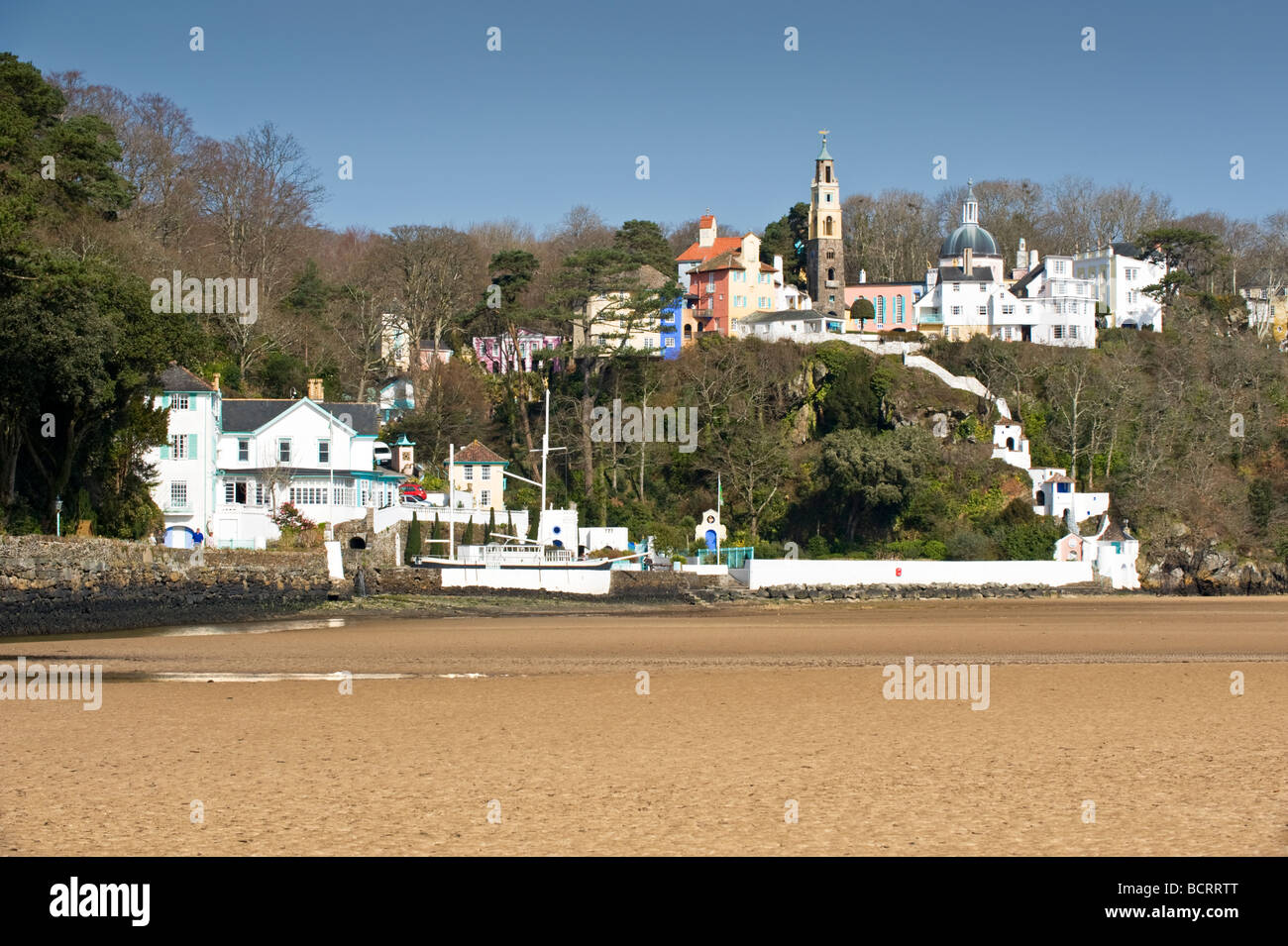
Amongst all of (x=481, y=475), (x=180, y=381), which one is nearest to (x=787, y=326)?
(x=481, y=475)

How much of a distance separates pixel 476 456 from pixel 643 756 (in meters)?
48.8

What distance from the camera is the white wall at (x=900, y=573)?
48.2 m

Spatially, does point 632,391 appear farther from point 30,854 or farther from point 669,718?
point 30,854

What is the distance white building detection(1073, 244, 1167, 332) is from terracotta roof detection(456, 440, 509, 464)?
4592cm

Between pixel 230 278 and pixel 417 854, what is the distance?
52820 millimetres

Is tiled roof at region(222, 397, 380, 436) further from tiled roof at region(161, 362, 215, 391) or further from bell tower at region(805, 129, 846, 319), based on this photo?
bell tower at region(805, 129, 846, 319)

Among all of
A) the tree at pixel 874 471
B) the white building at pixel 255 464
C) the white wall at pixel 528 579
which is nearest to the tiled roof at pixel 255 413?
the white building at pixel 255 464

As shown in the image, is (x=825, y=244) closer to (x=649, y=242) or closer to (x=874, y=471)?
(x=649, y=242)

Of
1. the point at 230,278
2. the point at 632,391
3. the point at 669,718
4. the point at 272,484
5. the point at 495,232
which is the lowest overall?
the point at 669,718

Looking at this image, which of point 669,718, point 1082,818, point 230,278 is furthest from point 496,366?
point 1082,818

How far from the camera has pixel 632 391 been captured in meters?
66.4

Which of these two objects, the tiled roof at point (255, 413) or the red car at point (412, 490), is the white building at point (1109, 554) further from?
the tiled roof at point (255, 413)

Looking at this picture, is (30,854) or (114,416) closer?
(30,854)

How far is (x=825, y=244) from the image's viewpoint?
8488cm
